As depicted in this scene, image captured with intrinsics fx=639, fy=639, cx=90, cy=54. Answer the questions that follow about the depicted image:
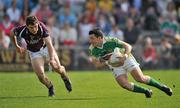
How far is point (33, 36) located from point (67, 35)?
12.0 m

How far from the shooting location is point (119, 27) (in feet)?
92.8

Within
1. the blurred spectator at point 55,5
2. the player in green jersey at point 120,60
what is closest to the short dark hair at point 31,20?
the player in green jersey at point 120,60

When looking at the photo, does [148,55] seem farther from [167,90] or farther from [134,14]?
[167,90]

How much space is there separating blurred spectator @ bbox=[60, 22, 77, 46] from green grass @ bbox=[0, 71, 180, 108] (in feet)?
21.6

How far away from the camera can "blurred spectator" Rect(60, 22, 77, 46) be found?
27.2m

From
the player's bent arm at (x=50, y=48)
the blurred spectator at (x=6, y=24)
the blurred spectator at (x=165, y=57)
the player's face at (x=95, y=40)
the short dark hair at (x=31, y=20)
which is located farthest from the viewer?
the blurred spectator at (x=6, y=24)

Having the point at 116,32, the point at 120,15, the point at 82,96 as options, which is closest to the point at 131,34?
the point at 116,32

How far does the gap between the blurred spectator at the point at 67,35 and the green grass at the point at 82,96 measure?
658 centimetres

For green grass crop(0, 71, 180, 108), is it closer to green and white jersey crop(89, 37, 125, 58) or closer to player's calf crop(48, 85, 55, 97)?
player's calf crop(48, 85, 55, 97)

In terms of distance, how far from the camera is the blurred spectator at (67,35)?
27.2 meters

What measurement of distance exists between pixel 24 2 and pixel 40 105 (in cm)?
1562

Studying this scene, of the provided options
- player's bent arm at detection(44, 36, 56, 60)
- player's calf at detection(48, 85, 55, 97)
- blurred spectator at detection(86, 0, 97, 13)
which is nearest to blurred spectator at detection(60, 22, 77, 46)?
blurred spectator at detection(86, 0, 97, 13)

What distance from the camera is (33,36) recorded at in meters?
15.3

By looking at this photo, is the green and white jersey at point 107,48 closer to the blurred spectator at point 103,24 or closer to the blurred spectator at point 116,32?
the blurred spectator at point 116,32
